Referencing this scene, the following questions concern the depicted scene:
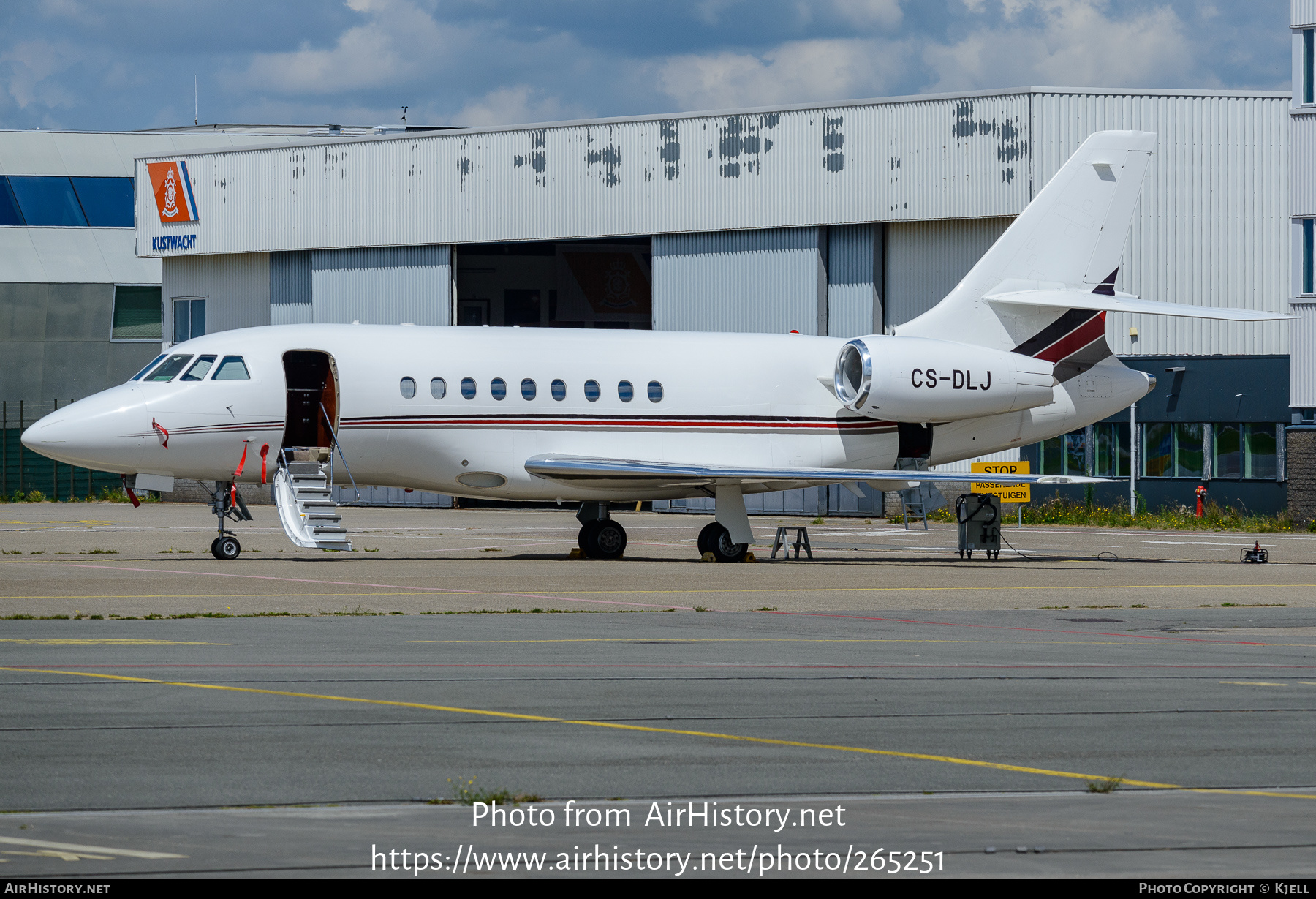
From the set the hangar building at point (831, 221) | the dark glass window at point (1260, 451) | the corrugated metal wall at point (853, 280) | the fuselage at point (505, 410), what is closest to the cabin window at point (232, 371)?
the fuselage at point (505, 410)

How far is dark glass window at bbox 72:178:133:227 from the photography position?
223ft

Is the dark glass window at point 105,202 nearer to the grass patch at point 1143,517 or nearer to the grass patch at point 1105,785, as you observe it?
the grass patch at point 1143,517

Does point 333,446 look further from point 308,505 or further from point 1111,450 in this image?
point 1111,450

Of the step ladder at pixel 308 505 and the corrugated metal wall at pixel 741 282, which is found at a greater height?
the corrugated metal wall at pixel 741 282

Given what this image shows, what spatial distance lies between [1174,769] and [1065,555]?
2351 centimetres

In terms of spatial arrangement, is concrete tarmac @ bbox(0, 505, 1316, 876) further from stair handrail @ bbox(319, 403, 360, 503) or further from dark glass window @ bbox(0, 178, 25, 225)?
dark glass window @ bbox(0, 178, 25, 225)

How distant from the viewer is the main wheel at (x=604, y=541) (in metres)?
29.2

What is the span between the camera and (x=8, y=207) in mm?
67062

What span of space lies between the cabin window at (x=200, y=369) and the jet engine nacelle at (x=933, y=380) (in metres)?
11.1

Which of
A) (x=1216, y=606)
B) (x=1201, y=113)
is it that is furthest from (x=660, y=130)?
(x=1216, y=606)

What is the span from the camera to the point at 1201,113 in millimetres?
45375

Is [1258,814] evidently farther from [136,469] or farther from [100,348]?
[100,348]

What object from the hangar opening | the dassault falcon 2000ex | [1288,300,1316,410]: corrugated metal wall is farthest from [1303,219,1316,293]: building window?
the hangar opening

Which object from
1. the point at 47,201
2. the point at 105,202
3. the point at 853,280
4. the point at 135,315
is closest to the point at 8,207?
the point at 47,201
